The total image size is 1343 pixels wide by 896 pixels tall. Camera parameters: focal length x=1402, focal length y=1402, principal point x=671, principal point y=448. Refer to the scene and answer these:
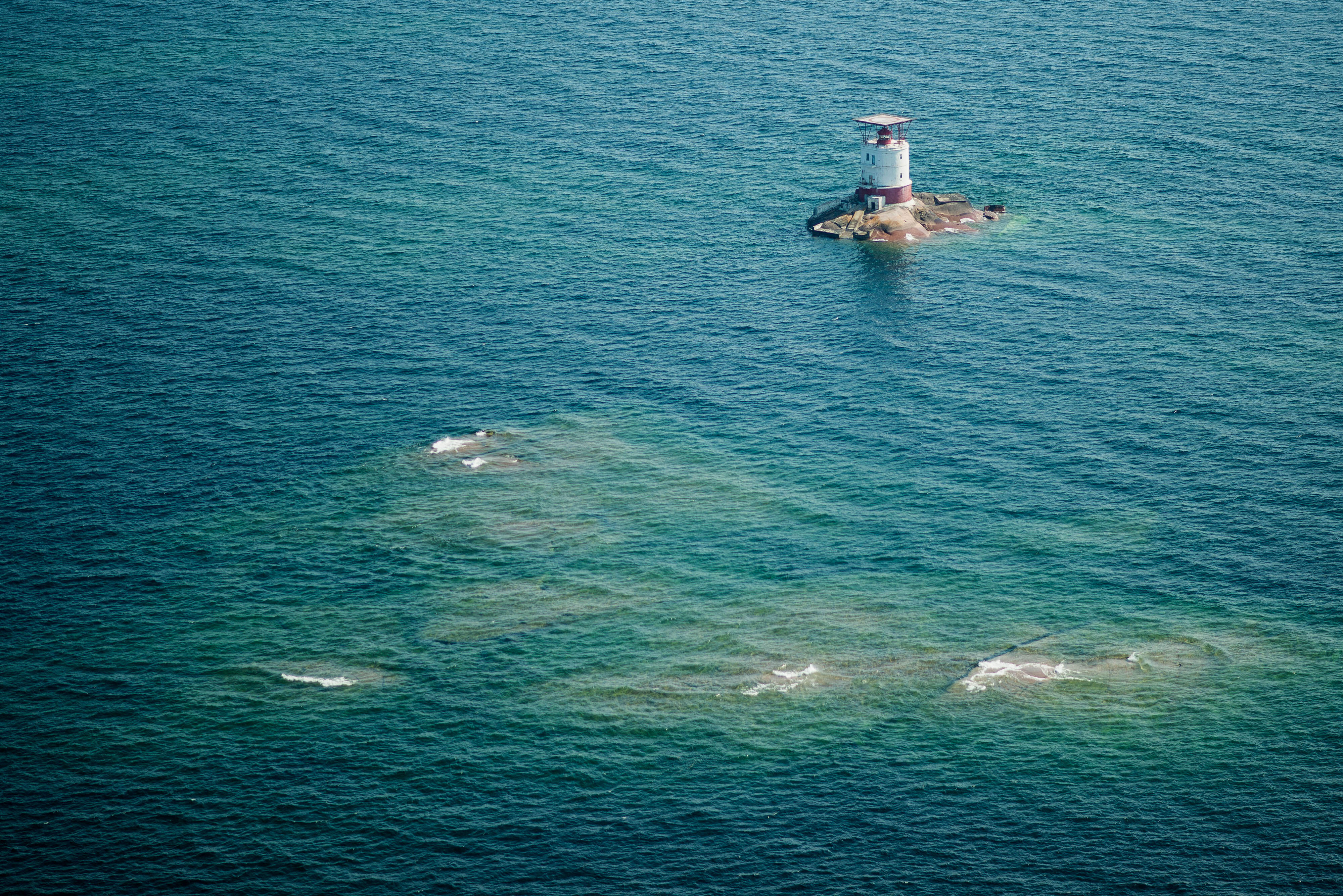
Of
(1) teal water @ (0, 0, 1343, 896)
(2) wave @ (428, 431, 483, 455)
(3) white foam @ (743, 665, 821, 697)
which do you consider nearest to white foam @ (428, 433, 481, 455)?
(2) wave @ (428, 431, 483, 455)

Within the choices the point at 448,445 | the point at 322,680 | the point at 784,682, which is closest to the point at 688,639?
the point at 784,682

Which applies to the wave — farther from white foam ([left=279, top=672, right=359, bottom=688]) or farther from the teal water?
white foam ([left=279, top=672, right=359, bottom=688])

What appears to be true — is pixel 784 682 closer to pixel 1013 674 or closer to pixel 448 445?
pixel 1013 674

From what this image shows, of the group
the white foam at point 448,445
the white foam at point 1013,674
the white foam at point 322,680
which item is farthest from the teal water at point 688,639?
the white foam at point 448,445

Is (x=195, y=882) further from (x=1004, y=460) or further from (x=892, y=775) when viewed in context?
(x=1004, y=460)

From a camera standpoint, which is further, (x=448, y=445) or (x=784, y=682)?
(x=448, y=445)

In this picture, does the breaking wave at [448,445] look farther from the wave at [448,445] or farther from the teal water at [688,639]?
the teal water at [688,639]
